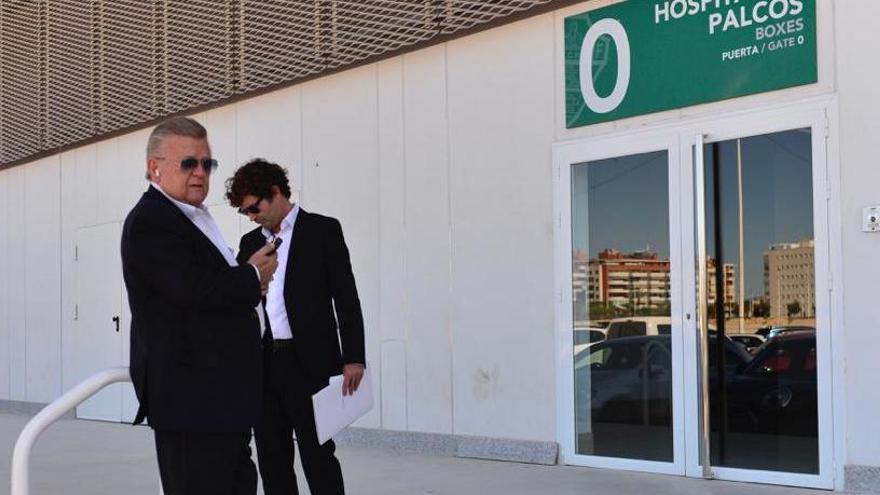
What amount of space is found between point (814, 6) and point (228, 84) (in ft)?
18.5

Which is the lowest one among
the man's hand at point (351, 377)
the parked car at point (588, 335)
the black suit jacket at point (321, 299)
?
the man's hand at point (351, 377)

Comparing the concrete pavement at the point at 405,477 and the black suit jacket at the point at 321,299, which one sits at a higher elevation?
the black suit jacket at the point at 321,299

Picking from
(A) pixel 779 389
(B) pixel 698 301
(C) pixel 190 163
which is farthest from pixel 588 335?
(C) pixel 190 163

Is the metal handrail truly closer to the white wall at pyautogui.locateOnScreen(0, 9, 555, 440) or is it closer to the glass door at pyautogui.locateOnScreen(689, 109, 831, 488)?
the glass door at pyautogui.locateOnScreen(689, 109, 831, 488)

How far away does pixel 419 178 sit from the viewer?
8633 mm

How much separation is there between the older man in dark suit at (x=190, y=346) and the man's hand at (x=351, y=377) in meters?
1.25

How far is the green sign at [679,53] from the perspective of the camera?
21.1ft

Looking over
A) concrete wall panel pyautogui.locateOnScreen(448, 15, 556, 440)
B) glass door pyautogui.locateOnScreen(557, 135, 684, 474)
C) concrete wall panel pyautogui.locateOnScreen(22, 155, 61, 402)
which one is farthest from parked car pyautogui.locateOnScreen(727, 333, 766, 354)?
concrete wall panel pyautogui.locateOnScreen(22, 155, 61, 402)

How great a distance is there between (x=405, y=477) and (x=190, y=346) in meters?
4.14

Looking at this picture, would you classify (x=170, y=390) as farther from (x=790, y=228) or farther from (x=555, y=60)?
(x=555, y=60)

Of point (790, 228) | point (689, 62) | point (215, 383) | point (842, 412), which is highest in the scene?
point (689, 62)

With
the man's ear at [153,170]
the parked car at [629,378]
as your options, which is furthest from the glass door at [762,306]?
the man's ear at [153,170]

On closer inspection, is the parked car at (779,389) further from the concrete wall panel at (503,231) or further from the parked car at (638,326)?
the concrete wall panel at (503,231)

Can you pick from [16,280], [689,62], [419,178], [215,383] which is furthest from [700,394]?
[16,280]
